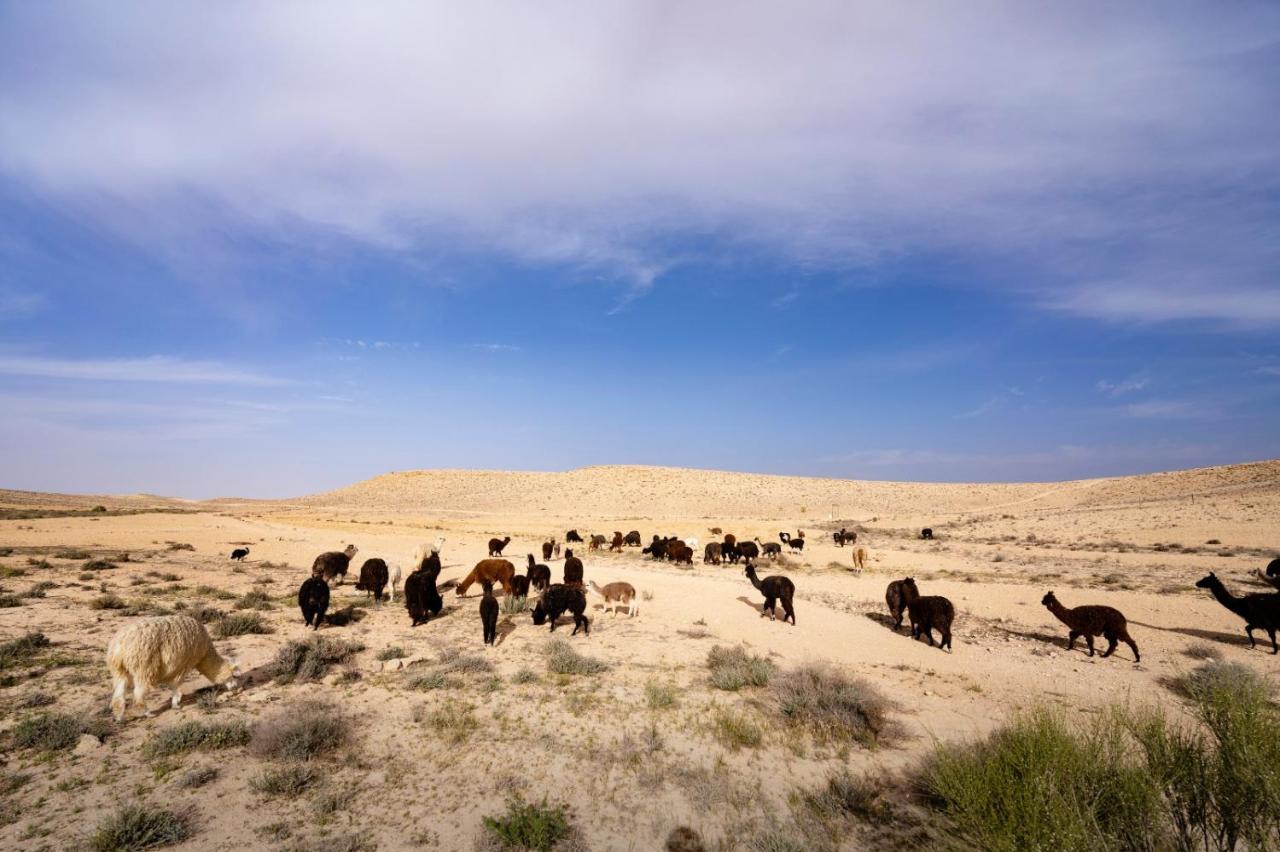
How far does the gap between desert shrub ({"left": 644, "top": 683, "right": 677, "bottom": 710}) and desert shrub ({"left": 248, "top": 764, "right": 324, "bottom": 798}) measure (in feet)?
14.2

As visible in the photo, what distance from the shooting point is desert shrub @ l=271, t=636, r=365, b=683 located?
29.3 ft

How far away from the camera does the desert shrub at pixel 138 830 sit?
A: 4.80 meters

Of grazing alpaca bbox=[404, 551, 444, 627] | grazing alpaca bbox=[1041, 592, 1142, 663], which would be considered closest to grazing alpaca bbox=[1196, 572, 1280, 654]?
grazing alpaca bbox=[1041, 592, 1142, 663]

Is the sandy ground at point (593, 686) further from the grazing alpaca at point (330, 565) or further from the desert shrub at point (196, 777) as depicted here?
the grazing alpaca at point (330, 565)

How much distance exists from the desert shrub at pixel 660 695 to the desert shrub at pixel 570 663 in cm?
113

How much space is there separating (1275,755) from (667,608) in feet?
40.7

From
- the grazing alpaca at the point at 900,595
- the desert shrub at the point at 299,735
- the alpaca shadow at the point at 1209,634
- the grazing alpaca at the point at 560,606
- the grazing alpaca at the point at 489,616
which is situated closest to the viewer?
the desert shrub at the point at 299,735

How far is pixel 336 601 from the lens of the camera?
14898 millimetres

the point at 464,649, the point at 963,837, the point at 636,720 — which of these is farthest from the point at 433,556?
the point at 963,837

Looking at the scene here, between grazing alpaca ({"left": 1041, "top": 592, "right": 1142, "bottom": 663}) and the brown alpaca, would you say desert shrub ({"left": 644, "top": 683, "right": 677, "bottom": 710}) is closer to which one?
the brown alpaca

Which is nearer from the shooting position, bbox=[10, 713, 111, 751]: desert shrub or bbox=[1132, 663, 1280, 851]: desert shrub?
bbox=[1132, 663, 1280, 851]: desert shrub

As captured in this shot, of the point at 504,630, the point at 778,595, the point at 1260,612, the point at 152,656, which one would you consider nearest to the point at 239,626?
the point at 152,656

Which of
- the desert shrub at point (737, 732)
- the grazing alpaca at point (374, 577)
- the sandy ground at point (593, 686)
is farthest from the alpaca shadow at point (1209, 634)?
the grazing alpaca at point (374, 577)

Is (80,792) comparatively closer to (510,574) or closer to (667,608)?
(510,574)
